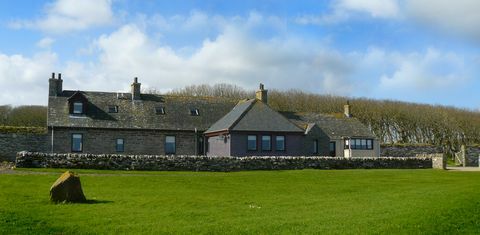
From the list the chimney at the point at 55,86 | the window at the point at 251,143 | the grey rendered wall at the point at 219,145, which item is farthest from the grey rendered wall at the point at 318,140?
the chimney at the point at 55,86

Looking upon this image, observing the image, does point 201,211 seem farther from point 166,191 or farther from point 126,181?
point 126,181

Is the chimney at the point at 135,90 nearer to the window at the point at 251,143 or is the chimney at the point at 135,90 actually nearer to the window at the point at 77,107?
the window at the point at 77,107

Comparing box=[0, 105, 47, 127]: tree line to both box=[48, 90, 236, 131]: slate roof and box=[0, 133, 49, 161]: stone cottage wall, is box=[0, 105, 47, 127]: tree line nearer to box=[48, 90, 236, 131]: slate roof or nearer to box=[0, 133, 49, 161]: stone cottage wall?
box=[48, 90, 236, 131]: slate roof

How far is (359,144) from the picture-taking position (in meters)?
55.6

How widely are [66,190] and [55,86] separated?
3168cm

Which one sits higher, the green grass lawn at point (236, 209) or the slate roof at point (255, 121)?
the slate roof at point (255, 121)

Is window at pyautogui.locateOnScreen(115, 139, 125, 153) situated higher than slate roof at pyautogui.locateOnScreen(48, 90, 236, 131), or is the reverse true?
slate roof at pyautogui.locateOnScreen(48, 90, 236, 131)

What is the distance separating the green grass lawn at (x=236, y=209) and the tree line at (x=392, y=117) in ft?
157

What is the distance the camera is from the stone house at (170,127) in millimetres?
44781

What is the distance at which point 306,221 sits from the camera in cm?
1471

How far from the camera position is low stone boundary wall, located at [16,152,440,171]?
34.1 metres

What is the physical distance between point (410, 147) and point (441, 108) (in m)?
18.2

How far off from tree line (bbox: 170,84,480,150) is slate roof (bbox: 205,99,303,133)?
24983 millimetres

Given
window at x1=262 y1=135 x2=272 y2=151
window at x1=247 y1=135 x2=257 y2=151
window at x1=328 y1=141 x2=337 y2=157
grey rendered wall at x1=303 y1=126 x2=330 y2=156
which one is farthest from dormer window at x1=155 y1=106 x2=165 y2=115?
window at x1=328 y1=141 x2=337 y2=157
